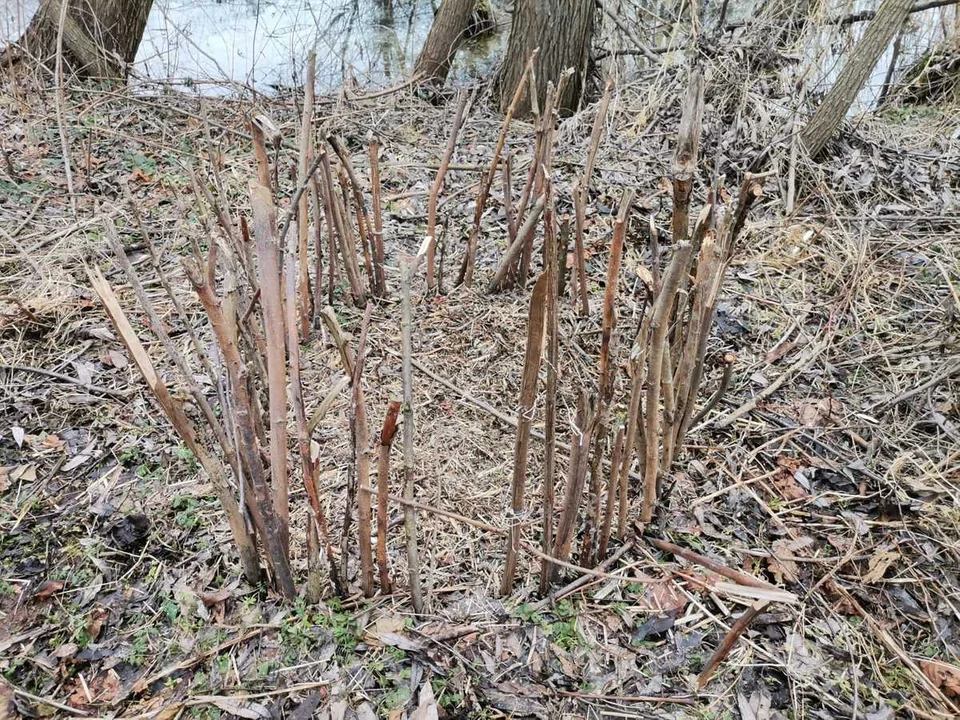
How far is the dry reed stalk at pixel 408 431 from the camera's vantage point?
1.10 meters

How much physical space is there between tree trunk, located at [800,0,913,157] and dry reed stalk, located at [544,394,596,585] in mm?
2980

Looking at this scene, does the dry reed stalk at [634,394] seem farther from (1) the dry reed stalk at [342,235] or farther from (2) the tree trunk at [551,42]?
(2) the tree trunk at [551,42]

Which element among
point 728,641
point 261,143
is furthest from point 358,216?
point 728,641

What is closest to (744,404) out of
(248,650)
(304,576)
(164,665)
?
(304,576)

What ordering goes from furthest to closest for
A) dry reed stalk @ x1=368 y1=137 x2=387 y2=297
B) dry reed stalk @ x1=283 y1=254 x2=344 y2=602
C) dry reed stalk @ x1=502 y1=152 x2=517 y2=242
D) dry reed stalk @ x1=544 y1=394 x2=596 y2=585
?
dry reed stalk @ x1=502 y1=152 x2=517 y2=242, dry reed stalk @ x1=368 y1=137 x2=387 y2=297, dry reed stalk @ x1=544 y1=394 x2=596 y2=585, dry reed stalk @ x1=283 y1=254 x2=344 y2=602

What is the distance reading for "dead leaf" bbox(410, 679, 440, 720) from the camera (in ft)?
4.42

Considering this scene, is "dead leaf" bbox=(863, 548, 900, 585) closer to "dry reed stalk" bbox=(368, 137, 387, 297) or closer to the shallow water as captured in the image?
"dry reed stalk" bbox=(368, 137, 387, 297)

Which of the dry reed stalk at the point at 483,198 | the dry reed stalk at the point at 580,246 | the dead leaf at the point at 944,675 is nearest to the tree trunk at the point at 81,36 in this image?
the dry reed stalk at the point at 483,198

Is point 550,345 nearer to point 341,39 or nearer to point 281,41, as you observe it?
point 281,41

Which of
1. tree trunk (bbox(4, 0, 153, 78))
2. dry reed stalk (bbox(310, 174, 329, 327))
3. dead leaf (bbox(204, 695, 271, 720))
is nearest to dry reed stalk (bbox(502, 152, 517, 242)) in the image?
dry reed stalk (bbox(310, 174, 329, 327))

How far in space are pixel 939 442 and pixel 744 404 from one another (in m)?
0.61

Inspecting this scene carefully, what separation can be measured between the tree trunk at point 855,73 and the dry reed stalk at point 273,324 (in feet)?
11.3

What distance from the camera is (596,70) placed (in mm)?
4648

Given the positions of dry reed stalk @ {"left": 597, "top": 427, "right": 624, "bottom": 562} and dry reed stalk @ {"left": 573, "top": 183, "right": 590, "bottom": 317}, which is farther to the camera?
dry reed stalk @ {"left": 573, "top": 183, "right": 590, "bottom": 317}
